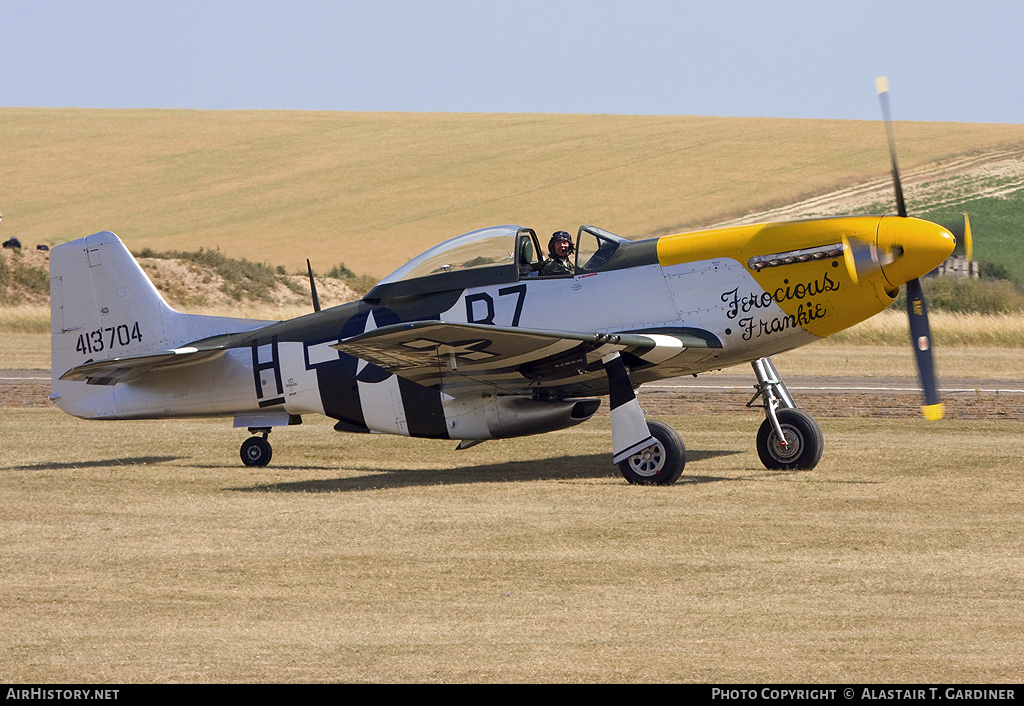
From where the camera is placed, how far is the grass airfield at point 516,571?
561 cm

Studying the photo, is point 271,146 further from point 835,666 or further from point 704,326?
point 835,666

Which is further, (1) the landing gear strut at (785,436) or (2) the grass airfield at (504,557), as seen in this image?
(1) the landing gear strut at (785,436)

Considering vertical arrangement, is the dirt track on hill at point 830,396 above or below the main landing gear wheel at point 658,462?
below

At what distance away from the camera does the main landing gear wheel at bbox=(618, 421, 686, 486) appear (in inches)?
444

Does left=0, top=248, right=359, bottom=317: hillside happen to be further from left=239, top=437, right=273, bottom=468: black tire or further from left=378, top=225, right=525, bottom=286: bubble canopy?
left=378, top=225, right=525, bottom=286: bubble canopy

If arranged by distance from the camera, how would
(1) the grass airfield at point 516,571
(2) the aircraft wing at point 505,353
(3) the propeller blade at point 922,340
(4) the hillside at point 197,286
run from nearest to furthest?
(1) the grass airfield at point 516,571 < (2) the aircraft wing at point 505,353 < (3) the propeller blade at point 922,340 < (4) the hillside at point 197,286

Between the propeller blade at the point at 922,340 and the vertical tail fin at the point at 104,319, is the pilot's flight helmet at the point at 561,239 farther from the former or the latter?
the vertical tail fin at the point at 104,319

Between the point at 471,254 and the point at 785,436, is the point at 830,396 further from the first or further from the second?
the point at 471,254

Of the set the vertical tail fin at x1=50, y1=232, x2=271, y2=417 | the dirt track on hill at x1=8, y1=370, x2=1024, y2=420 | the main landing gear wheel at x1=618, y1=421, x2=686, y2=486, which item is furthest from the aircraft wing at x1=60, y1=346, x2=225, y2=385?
the dirt track on hill at x1=8, y1=370, x2=1024, y2=420

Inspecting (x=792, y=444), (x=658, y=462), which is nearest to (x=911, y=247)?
(x=792, y=444)

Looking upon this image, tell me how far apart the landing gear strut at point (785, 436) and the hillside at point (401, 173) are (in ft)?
126

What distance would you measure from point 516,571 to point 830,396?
13.0 metres

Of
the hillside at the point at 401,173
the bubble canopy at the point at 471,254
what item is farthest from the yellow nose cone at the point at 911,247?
the hillside at the point at 401,173

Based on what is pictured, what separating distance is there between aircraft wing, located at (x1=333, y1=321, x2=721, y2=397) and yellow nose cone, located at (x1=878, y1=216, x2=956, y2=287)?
1804 mm
